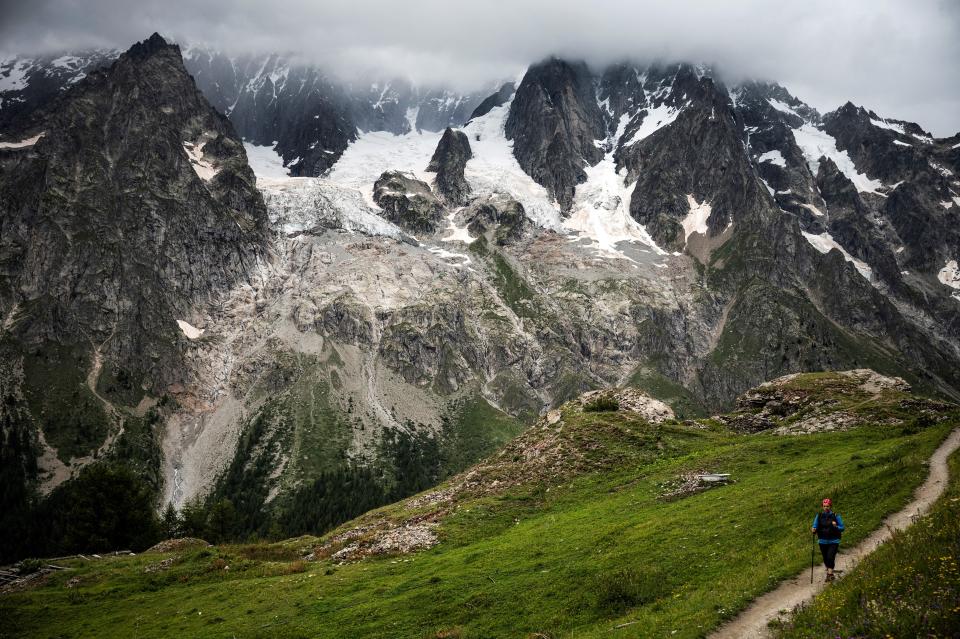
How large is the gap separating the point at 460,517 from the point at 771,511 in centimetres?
2428

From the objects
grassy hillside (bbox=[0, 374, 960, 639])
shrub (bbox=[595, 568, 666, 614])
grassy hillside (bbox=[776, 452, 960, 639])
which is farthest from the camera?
grassy hillside (bbox=[0, 374, 960, 639])

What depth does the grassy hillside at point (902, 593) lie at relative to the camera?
12094mm

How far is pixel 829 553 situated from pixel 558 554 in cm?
1484

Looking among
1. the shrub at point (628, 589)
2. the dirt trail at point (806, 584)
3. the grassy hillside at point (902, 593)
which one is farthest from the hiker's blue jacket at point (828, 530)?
the shrub at point (628, 589)

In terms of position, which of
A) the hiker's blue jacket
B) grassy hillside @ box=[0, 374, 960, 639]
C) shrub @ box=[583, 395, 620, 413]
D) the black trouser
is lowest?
grassy hillside @ box=[0, 374, 960, 639]

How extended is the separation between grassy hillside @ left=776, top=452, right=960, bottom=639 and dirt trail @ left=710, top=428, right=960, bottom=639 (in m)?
1.51

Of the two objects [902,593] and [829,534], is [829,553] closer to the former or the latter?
[829,534]

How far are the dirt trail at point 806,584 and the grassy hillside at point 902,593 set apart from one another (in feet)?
4.95

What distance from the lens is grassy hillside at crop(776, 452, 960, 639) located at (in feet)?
39.7

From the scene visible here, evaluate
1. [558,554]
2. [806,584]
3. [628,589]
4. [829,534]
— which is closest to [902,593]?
[829,534]

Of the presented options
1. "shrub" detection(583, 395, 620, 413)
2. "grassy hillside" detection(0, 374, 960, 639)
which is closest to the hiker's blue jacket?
"grassy hillside" detection(0, 374, 960, 639)

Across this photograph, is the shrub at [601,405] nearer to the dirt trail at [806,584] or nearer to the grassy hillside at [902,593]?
the dirt trail at [806,584]

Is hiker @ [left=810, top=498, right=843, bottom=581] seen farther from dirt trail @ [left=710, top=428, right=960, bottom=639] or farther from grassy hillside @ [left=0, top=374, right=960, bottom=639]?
grassy hillside @ [left=0, top=374, right=960, bottom=639]

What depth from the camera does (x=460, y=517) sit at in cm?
4509
